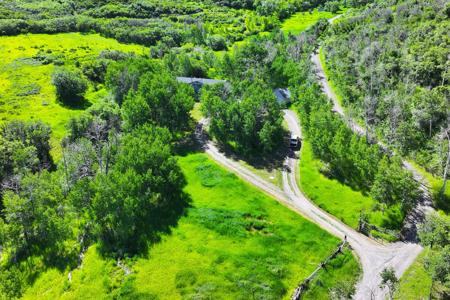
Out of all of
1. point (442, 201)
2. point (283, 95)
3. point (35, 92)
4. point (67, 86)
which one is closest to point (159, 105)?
point (283, 95)

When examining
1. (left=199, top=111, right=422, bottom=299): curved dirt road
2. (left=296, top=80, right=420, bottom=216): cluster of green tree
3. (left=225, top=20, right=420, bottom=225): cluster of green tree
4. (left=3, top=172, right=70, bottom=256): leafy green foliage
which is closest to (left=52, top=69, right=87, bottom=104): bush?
(left=225, top=20, right=420, bottom=225): cluster of green tree

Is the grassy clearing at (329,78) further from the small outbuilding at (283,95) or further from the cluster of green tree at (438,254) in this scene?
the cluster of green tree at (438,254)

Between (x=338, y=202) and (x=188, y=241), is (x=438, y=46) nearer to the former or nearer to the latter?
(x=338, y=202)

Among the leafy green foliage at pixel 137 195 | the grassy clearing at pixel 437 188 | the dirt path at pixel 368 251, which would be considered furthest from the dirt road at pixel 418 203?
the leafy green foliage at pixel 137 195

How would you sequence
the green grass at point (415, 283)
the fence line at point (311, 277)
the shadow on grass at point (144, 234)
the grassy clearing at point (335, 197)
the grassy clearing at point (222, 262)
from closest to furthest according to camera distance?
the green grass at point (415, 283) → the fence line at point (311, 277) → the grassy clearing at point (222, 262) → the shadow on grass at point (144, 234) → the grassy clearing at point (335, 197)

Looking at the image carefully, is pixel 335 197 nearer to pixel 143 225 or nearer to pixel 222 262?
pixel 222 262

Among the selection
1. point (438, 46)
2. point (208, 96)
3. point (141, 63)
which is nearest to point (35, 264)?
point (208, 96)

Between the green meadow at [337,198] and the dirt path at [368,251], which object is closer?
the dirt path at [368,251]
